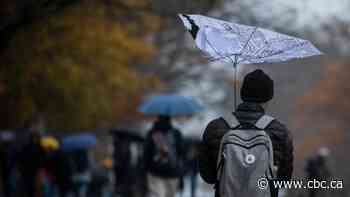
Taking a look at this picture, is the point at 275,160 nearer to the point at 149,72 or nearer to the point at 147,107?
the point at 147,107

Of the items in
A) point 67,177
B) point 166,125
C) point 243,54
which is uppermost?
point 243,54

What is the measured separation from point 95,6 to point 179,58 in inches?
765

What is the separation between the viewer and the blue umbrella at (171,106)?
58.6 ft

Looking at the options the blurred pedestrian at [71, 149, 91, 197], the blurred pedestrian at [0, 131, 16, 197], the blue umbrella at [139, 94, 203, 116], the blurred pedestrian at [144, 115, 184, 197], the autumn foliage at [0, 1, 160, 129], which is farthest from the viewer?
the autumn foliage at [0, 1, 160, 129]

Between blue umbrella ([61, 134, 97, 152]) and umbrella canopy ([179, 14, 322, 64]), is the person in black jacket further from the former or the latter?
blue umbrella ([61, 134, 97, 152])

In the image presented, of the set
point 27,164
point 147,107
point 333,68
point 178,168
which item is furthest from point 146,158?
point 333,68

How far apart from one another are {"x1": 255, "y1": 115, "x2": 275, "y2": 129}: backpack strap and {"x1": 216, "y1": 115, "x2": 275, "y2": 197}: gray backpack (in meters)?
0.03

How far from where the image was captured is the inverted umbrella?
29.3ft

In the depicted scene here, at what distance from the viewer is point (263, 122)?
883cm

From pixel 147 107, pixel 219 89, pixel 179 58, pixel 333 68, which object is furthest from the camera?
pixel 333 68

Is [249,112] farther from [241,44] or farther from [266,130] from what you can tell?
[241,44]

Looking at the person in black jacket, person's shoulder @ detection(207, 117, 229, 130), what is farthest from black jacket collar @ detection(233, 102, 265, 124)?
person's shoulder @ detection(207, 117, 229, 130)

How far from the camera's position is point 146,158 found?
1558 centimetres

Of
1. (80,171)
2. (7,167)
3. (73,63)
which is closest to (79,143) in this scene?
(80,171)
